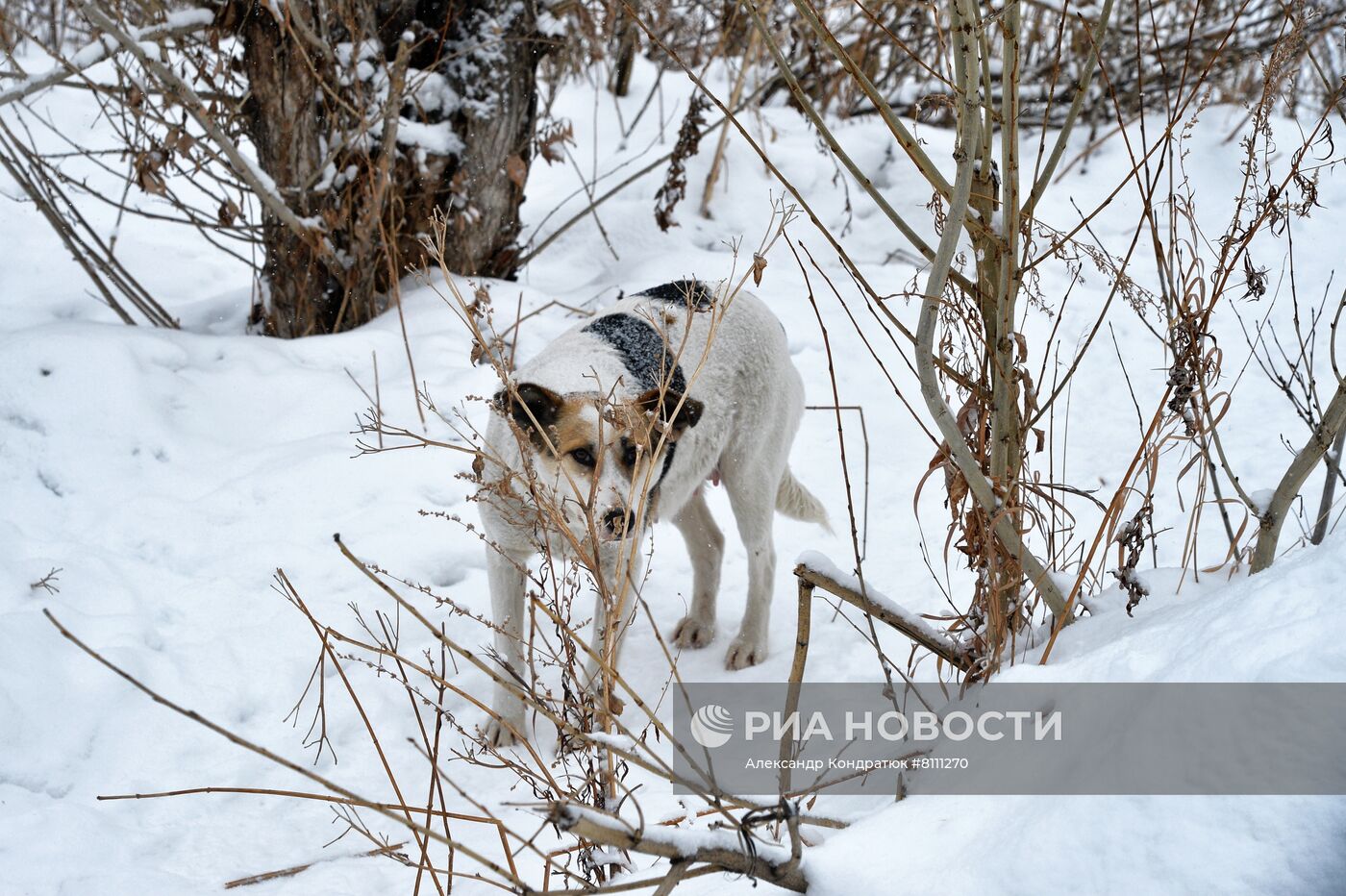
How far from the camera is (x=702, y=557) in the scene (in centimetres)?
469

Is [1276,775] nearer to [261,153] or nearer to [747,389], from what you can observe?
[747,389]

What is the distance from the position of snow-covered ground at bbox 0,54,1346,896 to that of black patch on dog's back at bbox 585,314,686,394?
123 centimetres

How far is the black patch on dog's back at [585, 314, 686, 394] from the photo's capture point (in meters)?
3.84

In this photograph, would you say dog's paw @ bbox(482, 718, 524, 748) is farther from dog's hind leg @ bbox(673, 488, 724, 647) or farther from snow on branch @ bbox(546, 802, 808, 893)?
snow on branch @ bbox(546, 802, 808, 893)

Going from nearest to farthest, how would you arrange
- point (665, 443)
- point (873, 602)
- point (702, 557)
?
point (873, 602)
point (665, 443)
point (702, 557)

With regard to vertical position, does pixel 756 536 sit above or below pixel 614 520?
above

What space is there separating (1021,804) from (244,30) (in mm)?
5762

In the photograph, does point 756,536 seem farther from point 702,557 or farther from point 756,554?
point 702,557

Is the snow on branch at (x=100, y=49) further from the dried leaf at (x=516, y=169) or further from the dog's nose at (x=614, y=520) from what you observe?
the dog's nose at (x=614, y=520)

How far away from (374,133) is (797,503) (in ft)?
10.8

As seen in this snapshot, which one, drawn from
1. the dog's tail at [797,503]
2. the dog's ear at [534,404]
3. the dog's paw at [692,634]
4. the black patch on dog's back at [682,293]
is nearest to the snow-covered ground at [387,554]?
the dog's paw at [692,634]

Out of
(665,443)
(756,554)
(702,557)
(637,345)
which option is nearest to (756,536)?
(756,554)

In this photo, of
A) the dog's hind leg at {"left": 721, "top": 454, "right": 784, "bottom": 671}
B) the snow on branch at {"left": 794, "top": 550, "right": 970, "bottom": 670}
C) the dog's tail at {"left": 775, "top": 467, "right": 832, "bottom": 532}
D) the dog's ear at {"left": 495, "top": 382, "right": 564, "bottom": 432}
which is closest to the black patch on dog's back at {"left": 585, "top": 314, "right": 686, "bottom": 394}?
the dog's ear at {"left": 495, "top": 382, "right": 564, "bottom": 432}

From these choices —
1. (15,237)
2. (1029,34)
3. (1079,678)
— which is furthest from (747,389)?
(1029,34)
